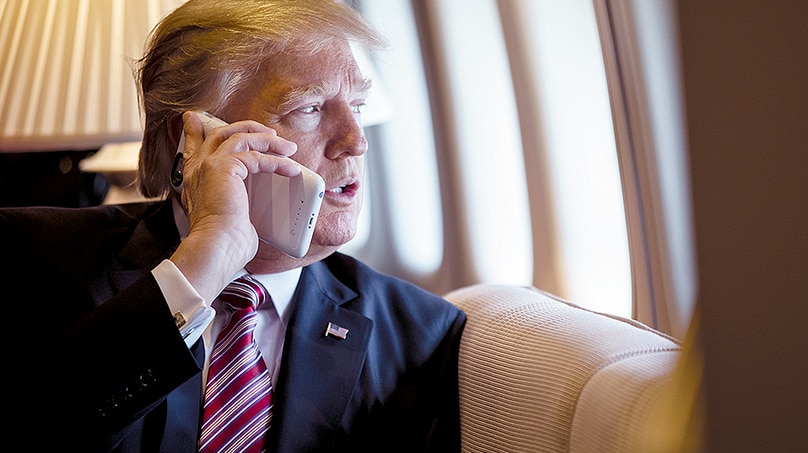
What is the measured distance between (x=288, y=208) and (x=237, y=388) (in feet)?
1.04

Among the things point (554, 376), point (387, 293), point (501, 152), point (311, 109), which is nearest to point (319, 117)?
point (311, 109)

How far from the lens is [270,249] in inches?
56.4

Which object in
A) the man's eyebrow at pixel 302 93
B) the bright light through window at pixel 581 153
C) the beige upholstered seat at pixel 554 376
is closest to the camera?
the beige upholstered seat at pixel 554 376

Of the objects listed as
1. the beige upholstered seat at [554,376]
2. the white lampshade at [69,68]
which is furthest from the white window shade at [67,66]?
the beige upholstered seat at [554,376]

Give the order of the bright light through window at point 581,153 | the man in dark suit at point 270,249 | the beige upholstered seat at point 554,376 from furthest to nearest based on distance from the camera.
Result: the bright light through window at point 581,153
the man in dark suit at point 270,249
the beige upholstered seat at point 554,376

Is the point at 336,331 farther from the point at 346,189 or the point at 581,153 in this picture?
the point at 581,153

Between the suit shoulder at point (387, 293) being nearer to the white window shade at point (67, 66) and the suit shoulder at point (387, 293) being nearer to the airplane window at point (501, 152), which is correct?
the airplane window at point (501, 152)

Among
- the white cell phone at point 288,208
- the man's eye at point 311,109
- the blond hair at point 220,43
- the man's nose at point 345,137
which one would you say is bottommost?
the white cell phone at point 288,208

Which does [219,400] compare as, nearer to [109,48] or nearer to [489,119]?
[109,48]

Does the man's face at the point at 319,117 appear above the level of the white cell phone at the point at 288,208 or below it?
above

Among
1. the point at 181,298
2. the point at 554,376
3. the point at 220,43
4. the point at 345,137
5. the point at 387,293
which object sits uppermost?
the point at 220,43

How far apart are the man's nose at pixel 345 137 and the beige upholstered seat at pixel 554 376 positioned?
1.27ft

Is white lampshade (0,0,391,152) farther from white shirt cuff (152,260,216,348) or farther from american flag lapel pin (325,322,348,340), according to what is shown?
white shirt cuff (152,260,216,348)

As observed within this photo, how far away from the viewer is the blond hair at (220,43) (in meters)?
1.45
